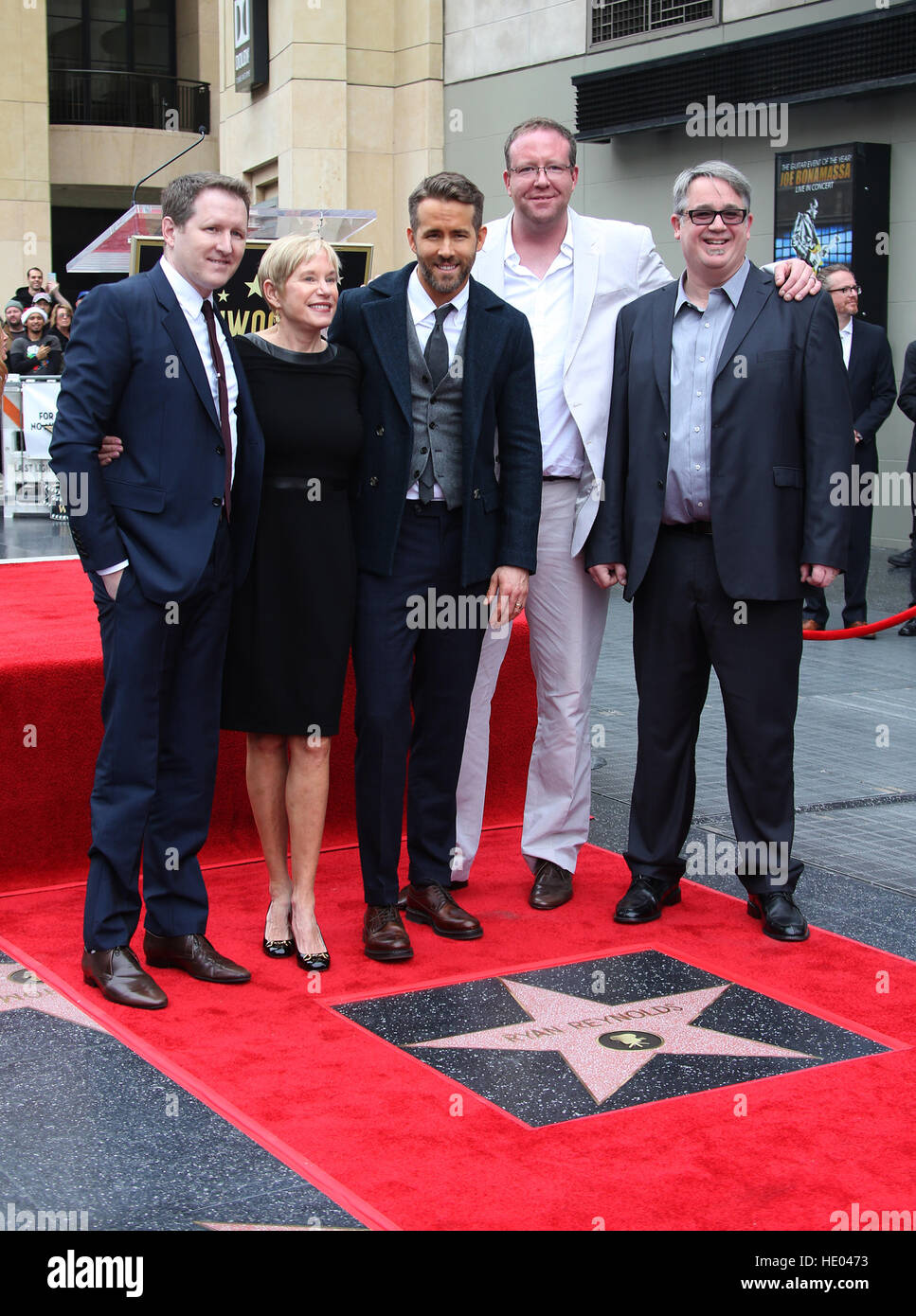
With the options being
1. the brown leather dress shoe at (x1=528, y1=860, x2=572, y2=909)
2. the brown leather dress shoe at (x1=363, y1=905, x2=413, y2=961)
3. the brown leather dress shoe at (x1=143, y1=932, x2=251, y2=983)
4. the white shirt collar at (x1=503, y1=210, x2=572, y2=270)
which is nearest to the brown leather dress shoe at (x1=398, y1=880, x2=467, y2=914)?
the brown leather dress shoe at (x1=363, y1=905, x2=413, y2=961)

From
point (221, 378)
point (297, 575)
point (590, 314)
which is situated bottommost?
point (297, 575)

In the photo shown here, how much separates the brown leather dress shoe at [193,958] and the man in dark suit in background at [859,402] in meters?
6.60

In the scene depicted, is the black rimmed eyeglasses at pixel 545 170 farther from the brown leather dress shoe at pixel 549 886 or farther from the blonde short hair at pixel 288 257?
the brown leather dress shoe at pixel 549 886

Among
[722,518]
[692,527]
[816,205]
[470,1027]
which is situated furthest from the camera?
[816,205]

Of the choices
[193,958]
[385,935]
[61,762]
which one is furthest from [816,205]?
[193,958]

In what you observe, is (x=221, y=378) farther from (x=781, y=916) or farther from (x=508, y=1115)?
(x=781, y=916)

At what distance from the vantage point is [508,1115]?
3.47 m

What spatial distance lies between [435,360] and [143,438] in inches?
36.2

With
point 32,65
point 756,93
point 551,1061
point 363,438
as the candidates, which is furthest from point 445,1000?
point 32,65

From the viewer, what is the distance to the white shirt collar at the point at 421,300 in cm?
452

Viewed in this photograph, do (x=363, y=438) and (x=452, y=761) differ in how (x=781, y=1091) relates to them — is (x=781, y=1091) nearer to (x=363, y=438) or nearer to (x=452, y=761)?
(x=452, y=761)

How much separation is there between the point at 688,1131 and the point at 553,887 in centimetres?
169

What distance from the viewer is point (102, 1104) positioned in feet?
11.6

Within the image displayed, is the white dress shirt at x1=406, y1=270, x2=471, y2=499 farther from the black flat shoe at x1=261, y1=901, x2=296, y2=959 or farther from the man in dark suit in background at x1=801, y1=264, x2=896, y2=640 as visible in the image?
the man in dark suit in background at x1=801, y1=264, x2=896, y2=640
